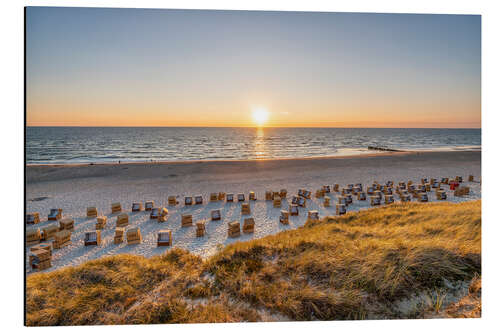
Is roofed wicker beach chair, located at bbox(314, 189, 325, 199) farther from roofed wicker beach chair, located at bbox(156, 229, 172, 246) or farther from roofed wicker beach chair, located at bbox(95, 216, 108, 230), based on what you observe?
roofed wicker beach chair, located at bbox(95, 216, 108, 230)

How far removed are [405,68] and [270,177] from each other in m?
11.1

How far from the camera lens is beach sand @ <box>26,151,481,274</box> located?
642 centimetres

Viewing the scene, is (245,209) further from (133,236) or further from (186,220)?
(133,236)

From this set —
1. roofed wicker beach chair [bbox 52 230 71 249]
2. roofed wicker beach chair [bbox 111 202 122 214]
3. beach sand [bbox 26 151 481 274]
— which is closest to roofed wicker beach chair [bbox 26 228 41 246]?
roofed wicker beach chair [bbox 52 230 71 249]

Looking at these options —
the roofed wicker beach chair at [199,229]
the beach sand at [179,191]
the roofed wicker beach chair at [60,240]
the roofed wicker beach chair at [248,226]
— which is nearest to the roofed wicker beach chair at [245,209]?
the beach sand at [179,191]

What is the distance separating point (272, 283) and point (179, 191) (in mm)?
10085

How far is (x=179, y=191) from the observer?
12.4 meters

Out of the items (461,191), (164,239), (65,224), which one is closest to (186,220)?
(164,239)

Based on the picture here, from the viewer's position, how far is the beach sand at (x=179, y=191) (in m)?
6.42

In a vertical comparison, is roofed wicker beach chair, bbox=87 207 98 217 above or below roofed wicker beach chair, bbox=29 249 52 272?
above

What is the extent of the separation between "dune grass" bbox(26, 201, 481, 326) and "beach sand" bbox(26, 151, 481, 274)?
2.20 m

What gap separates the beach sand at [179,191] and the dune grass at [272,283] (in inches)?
86.4

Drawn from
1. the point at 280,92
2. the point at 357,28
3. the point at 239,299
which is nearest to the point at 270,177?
the point at 280,92
